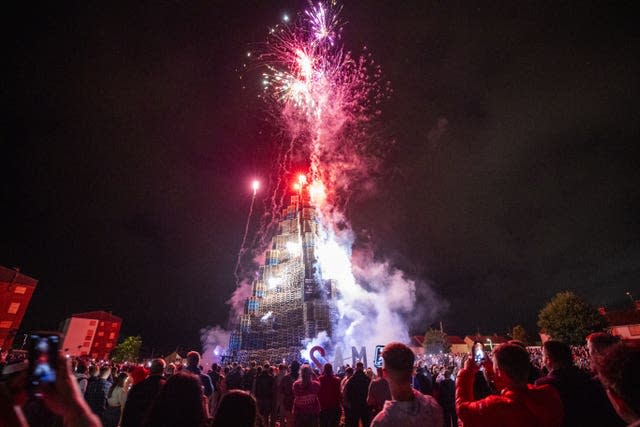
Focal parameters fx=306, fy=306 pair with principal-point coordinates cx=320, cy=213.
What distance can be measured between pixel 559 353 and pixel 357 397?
5.38 metres

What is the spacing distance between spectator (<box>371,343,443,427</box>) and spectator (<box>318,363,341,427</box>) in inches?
214

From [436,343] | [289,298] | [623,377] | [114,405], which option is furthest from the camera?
[436,343]

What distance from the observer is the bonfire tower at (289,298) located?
47219 mm

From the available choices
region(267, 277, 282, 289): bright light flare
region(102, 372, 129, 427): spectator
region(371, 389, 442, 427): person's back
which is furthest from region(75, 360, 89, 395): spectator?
region(267, 277, 282, 289): bright light flare

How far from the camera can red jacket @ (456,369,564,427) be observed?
Answer: 2.62m

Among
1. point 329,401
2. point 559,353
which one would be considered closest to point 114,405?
point 329,401

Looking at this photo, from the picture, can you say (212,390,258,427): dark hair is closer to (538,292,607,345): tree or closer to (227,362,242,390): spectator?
(227,362,242,390): spectator

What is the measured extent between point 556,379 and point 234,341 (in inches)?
2324

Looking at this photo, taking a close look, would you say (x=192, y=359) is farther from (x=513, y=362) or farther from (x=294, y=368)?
(x=513, y=362)

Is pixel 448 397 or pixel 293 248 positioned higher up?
pixel 293 248

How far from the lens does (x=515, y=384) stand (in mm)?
2777

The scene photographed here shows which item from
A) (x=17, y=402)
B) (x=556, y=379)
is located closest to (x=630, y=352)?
(x=556, y=379)

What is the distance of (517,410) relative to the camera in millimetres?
2648

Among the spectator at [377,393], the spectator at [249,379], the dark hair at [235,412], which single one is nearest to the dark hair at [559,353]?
the dark hair at [235,412]
